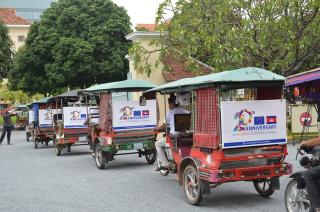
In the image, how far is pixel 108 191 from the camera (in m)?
10.3

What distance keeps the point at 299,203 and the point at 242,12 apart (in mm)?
13588

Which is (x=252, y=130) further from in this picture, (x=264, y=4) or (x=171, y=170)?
(x=264, y=4)

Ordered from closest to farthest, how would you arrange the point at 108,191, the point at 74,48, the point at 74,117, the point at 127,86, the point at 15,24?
the point at 108,191, the point at 127,86, the point at 74,117, the point at 74,48, the point at 15,24

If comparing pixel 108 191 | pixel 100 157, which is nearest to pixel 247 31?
pixel 100 157

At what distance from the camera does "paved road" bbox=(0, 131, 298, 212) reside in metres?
8.59

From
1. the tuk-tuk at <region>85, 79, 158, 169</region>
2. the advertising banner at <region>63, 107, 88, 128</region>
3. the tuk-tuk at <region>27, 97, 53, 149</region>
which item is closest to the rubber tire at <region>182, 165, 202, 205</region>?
the tuk-tuk at <region>85, 79, 158, 169</region>

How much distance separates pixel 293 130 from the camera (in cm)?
1966

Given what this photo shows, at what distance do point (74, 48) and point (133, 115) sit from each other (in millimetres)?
23562

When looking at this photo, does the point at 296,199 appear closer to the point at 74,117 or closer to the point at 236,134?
the point at 236,134

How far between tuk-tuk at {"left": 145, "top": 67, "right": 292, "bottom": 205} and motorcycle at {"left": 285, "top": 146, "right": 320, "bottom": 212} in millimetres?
1283

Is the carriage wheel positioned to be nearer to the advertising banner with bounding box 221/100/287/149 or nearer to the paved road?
the paved road

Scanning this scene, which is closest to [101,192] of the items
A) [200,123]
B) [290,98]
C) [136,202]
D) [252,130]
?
[136,202]

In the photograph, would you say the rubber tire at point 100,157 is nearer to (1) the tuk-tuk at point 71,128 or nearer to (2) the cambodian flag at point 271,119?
(1) the tuk-tuk at point 71,128

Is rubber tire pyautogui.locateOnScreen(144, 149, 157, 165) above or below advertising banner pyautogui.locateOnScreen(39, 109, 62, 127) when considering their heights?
below
